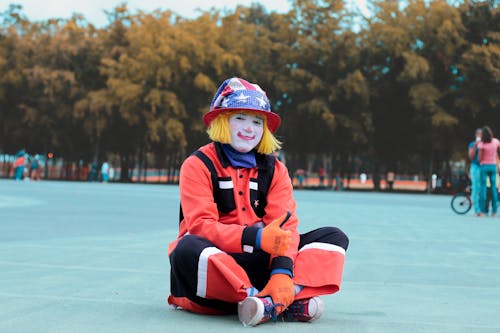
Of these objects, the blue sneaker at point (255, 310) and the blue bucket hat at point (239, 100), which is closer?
the blue sneaker at point (255, 310)

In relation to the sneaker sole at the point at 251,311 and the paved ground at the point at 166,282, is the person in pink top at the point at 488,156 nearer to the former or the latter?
the paved ground at the point at 166,282

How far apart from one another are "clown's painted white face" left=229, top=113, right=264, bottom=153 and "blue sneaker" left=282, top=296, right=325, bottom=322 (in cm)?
90

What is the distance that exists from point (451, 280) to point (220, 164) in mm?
2714

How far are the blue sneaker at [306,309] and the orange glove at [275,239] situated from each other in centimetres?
35

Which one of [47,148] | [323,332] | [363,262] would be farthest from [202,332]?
[47,148]

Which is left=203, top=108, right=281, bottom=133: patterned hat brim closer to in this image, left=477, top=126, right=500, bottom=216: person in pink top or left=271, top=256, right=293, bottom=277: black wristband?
left=271, top=256, right=293, bottom=277: black wristband

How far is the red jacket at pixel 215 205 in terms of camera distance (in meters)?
3.94

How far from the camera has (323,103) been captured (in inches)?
1489

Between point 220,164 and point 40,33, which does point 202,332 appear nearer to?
point 220,164

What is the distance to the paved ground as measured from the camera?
3.89 meters

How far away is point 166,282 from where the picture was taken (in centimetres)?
552

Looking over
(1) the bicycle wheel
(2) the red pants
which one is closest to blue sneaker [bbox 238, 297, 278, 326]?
(2) the red pants

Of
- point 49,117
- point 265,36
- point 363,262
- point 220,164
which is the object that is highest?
point 265,36

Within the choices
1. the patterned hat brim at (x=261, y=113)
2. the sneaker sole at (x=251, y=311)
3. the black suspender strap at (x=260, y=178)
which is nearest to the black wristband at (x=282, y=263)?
the sneaker sole at (x=251, y=311)
